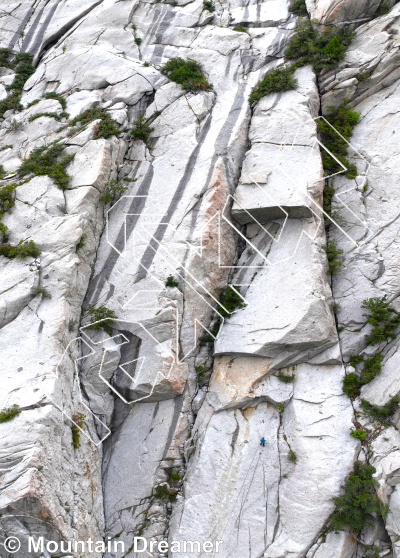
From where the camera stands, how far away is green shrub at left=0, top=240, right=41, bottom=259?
34.7ft

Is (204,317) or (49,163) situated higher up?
(49,163)

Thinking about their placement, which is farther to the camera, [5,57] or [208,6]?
[5,57]

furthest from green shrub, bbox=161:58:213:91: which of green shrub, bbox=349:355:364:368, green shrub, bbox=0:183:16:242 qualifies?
green shrub, bbox=349:355:364:368

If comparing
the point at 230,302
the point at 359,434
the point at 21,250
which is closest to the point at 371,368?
the point at 359,434

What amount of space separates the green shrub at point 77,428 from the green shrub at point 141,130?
844 centimetres

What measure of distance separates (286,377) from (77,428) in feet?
16.0

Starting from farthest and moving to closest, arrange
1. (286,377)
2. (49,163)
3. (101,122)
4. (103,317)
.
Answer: (101,122)
(49,163)
(103,317)
(286,377)

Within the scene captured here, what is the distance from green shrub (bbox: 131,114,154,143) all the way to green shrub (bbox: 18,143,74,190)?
2089 mm

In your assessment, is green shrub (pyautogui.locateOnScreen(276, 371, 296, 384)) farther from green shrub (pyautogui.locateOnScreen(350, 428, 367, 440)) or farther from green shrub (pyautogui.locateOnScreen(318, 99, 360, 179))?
green shrub (pyautogui.locateOnScreen(318, 99, 360, 179))

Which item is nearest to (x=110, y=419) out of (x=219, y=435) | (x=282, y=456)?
(x=219, y=435)

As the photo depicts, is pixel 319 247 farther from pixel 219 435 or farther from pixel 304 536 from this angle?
pixel 304 536

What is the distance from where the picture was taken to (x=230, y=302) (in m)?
10.9

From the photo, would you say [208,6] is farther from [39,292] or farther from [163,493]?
[163,493]

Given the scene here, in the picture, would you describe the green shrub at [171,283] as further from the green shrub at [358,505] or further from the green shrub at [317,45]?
the green shrub at [317,45]
